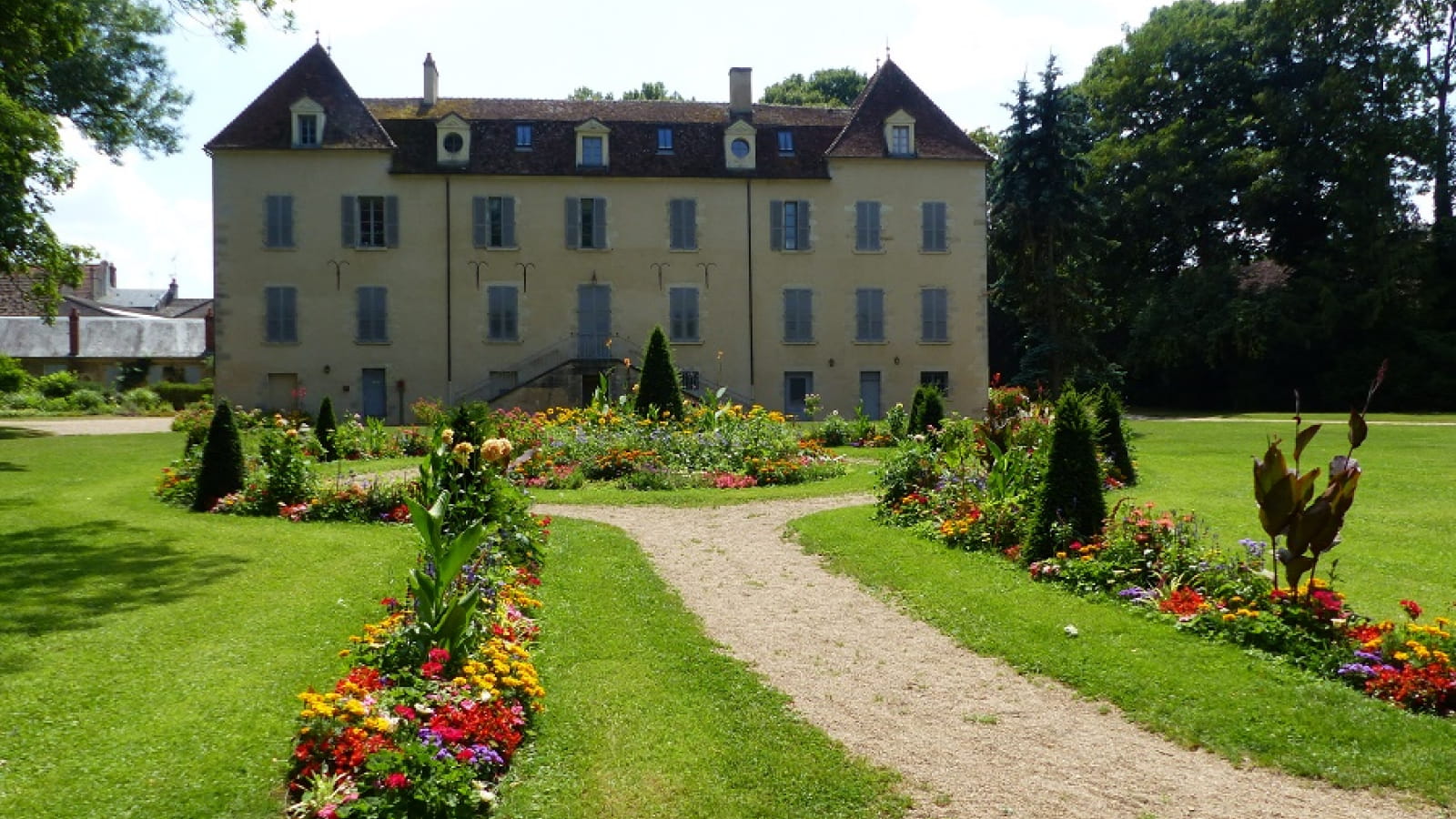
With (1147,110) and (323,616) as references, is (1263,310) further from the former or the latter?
(323,616)

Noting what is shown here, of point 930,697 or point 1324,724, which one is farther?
point 930,697

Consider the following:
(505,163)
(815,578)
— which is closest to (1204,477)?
(815,578)

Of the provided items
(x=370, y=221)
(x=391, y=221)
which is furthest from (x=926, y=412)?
(x=370, y=221)

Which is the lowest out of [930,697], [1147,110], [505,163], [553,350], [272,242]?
[930,697]

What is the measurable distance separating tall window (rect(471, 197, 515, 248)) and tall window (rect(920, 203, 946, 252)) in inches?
486

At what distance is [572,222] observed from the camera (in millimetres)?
34000

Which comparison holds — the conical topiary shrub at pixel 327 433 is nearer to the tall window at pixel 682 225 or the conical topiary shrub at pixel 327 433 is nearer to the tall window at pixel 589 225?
the tall window at pixel 589 225

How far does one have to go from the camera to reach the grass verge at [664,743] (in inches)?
198

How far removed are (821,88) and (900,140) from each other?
18748mm

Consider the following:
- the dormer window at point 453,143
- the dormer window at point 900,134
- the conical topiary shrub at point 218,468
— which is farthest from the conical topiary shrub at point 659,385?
the dormer window at point 900,134

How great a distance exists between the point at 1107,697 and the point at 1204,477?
34.8 feet

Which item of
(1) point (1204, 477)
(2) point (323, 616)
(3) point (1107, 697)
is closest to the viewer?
(3) point (1107, 697)

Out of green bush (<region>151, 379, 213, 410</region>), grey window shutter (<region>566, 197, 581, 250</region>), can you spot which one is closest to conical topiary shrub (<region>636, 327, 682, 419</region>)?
grey window shutter (<region>566, 197, 581, 250</region>)

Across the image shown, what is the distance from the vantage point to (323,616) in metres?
8.01
